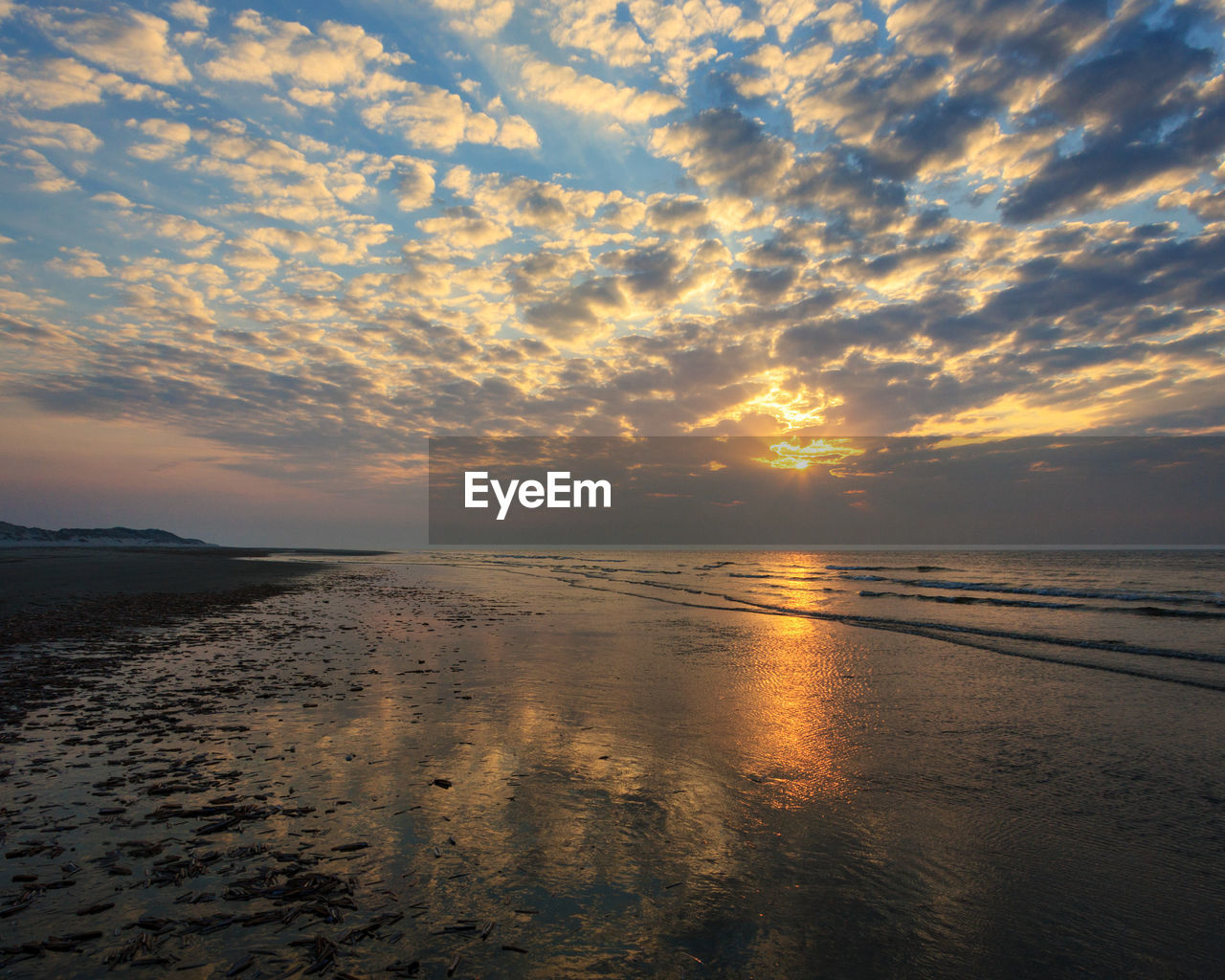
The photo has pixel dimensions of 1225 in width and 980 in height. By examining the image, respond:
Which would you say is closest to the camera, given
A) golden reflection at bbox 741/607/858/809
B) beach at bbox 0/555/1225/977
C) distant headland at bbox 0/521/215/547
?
beach at bbox 0/555/1225/977

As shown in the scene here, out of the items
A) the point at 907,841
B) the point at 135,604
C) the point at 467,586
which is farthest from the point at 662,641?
the point at 467,586

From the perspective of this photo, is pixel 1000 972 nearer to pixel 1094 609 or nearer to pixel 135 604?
pixel 135 604

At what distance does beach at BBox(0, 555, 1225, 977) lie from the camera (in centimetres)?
419

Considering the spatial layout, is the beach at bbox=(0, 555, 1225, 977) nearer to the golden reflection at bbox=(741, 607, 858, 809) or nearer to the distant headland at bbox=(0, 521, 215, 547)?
the golden reflection at bbox=(741, 607, 858, 809)

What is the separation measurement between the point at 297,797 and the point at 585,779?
3.29 metres

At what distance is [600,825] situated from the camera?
6.11 metres

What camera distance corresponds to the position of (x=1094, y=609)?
30969mm

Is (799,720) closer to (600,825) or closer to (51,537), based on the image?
(600,825)

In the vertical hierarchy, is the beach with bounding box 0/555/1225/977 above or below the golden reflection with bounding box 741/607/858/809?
above

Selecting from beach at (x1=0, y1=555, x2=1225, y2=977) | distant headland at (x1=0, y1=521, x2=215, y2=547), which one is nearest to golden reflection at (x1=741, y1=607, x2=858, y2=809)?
beach at (x1=0, y1=555, x2=1225, y2=977)

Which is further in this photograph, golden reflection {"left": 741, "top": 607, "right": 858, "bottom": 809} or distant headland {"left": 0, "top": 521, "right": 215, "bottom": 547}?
distant headland {"left": 0, "top": 521, "right": 215, "bottom": 547}

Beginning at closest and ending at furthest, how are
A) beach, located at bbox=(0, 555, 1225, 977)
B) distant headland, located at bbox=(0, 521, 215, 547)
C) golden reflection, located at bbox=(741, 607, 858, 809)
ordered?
beach, located at bbox=(0, 555, 1225, 977)
golden reflection, located at bbox=(741, 607, 858, 809)
distant headland, located at bbox=(0, 521, 215, 547)

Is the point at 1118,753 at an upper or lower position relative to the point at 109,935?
lower

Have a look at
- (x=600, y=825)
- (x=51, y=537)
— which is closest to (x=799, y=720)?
(x=600, y=825)
